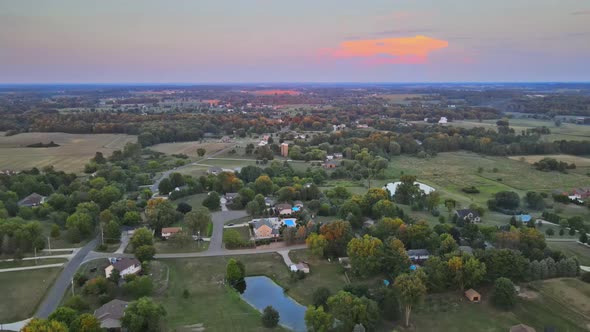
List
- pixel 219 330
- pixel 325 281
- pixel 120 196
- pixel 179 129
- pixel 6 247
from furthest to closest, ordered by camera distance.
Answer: pixel 179 129 < pixel 120 196 < pixel 6 247 < pixel 325 281 < pixel 219 330

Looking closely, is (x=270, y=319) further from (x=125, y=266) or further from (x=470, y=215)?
(x=470, y=215)

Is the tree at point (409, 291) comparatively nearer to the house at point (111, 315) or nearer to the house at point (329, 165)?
the house at point (111, 315)

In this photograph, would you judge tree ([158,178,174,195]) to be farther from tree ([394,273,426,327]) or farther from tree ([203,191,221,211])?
tree ([394,273,426,327])

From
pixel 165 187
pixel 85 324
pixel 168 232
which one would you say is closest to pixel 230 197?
pixel 165 187

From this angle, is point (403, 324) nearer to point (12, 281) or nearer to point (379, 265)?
point (379, 265)

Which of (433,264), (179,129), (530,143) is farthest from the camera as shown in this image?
(179,129)

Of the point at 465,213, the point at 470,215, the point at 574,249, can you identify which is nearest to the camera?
the point at 574,249

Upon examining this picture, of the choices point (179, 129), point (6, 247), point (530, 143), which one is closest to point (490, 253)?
point (6, 247)

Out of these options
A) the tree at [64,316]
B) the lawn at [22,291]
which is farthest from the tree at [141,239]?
the tree at [64,316]
